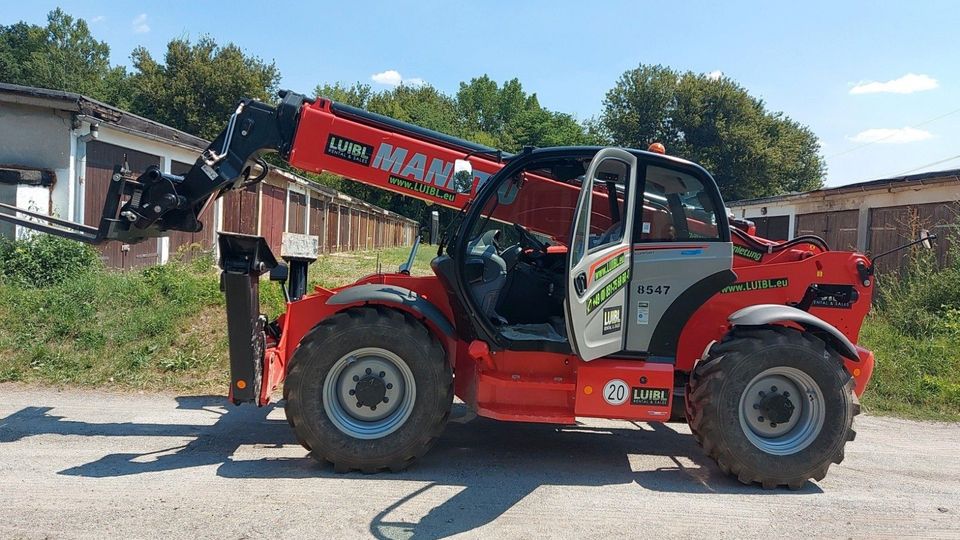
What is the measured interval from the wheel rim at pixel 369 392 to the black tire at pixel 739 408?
233cm

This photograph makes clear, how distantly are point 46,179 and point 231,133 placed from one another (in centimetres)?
786

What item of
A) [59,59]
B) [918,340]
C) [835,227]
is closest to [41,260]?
[918,340]

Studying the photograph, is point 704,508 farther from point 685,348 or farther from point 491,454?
point 491,454

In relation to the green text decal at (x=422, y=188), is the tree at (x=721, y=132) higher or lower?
higher

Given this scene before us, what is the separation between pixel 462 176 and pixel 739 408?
2.92m

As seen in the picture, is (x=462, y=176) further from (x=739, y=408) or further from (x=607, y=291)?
(x=739, y=408)

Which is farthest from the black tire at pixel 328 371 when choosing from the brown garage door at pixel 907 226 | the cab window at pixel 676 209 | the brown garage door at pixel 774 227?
the brown garage door at pixel 774 227

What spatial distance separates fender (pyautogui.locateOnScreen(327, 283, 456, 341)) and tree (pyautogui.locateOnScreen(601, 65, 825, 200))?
45705mm

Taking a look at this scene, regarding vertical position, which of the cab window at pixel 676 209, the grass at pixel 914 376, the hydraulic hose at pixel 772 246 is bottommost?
the grass at pixel 914 376

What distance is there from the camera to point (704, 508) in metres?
4.64

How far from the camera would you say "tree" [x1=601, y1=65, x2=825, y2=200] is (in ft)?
157

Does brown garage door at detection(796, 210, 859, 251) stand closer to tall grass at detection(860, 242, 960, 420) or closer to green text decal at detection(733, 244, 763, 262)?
tall grass at detection(860, 242, 960, 420)

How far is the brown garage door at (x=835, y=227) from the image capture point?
16.6 metres

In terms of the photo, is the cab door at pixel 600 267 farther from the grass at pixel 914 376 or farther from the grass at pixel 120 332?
the grass at pixel 914 376
